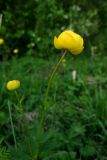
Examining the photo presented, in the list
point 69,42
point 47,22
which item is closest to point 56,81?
point 69,42

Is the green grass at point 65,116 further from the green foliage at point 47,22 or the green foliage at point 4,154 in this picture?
the green foliage at point 47,22

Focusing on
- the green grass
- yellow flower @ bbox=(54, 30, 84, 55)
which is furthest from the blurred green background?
yellow flower @ bbox=(54, 30, 84, 55)

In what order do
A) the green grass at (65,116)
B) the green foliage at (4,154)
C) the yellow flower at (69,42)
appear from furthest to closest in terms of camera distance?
1. the green grass at (65,116)
2. the green foliage at (4,154)
3. the yellow flower at (69,42)

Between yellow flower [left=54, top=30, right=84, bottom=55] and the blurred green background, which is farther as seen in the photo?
the blurred green background

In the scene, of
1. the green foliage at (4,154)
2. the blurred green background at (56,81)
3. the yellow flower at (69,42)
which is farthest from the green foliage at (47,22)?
the yellow flower at (69,42)

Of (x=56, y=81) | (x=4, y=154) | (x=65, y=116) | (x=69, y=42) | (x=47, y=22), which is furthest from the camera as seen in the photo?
(x=47, y=22)

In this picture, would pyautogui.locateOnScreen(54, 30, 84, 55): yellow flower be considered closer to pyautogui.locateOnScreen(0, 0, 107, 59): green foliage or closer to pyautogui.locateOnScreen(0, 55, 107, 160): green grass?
pyautogui.locateOnScreen(0, 55, 107, 160): green grass

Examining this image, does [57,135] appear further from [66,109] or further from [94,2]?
[94,2]

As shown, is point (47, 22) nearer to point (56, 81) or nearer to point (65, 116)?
point (56, 81)
